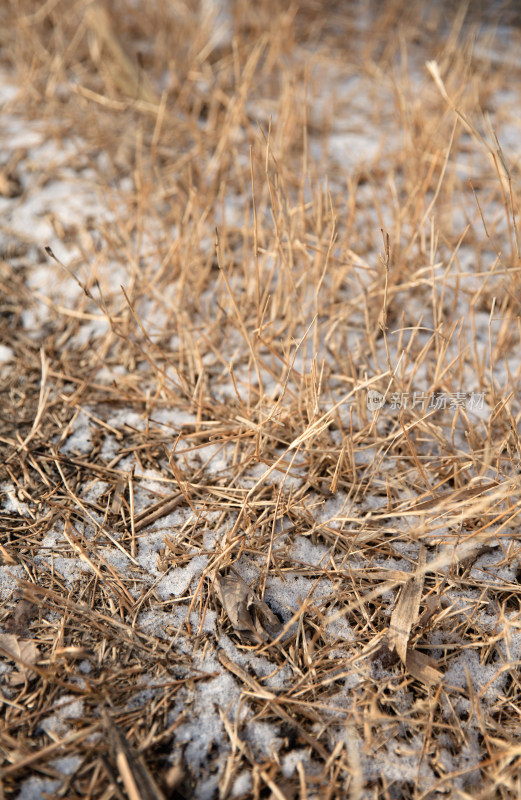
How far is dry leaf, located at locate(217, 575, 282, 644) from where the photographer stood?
3.26 ft

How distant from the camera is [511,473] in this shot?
1.22 meters

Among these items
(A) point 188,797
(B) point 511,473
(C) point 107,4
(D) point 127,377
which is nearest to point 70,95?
(C) point 107,4

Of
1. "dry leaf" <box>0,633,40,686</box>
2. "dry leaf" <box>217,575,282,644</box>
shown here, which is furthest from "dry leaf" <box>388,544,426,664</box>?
"dry leaf" <box>0,633,40,686</box>

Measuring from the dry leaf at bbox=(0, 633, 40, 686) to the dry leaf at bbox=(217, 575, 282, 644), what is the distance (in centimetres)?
35

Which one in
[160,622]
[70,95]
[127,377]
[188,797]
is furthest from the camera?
[70,95]

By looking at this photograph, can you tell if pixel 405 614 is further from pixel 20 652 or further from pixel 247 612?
pixel 20 652

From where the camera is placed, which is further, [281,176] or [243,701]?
[281,176]

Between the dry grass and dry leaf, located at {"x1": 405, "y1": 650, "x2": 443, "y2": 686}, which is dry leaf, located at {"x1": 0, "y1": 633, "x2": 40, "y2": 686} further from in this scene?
dry leaf, located at {"x1": 405, "y1": 650, "x2": 443, "y2": 686}

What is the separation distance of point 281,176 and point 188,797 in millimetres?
1141

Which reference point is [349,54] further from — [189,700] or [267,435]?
[189,700]

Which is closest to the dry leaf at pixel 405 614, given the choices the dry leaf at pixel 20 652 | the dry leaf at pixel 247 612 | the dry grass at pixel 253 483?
the dry grass at pixel 253 483

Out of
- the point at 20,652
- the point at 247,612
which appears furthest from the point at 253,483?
the point at 20,652

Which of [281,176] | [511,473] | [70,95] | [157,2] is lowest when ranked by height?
[511,473]

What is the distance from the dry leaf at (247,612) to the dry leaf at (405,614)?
21 centimetres
